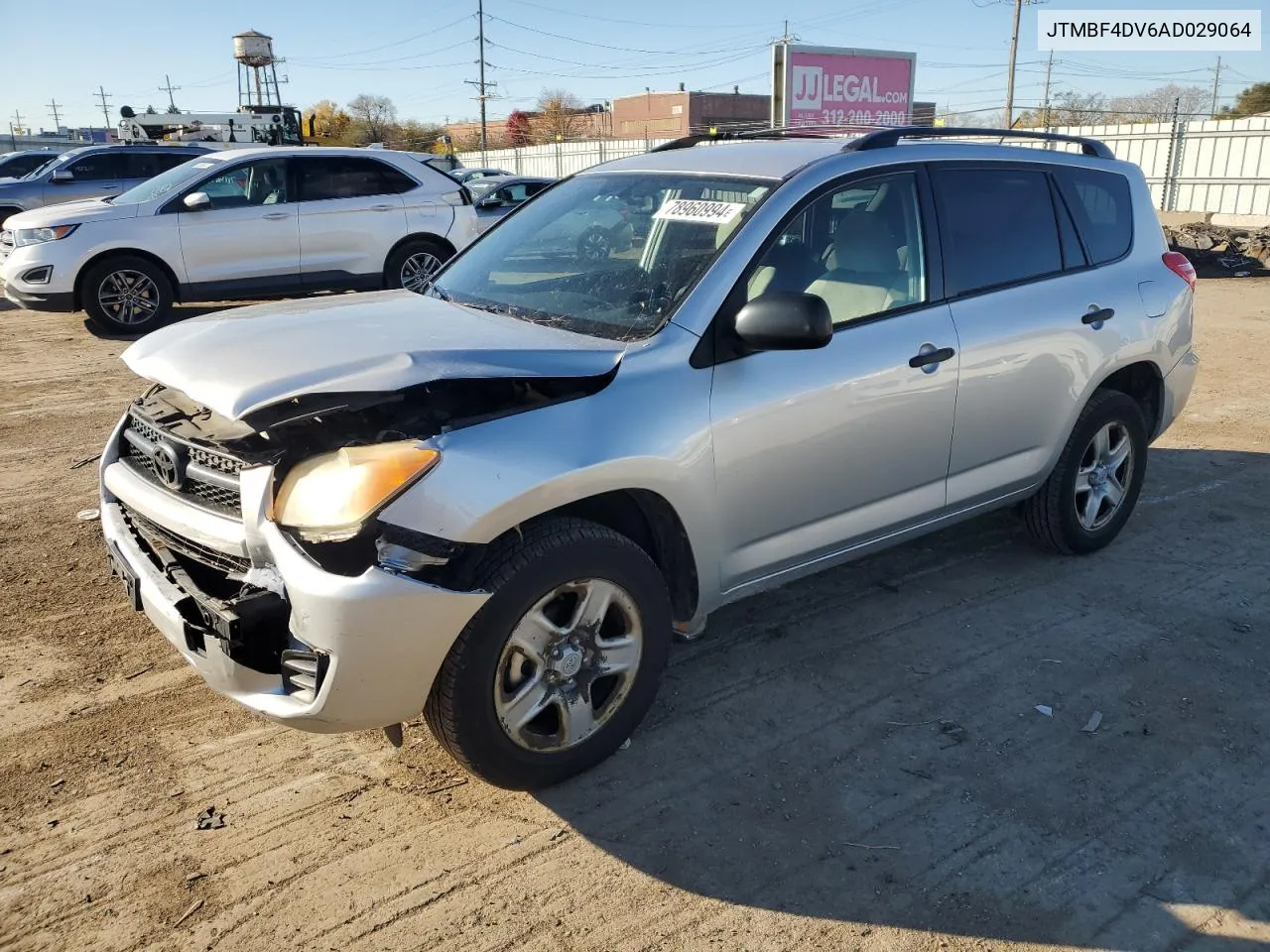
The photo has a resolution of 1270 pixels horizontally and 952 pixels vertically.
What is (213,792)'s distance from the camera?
9.87ft

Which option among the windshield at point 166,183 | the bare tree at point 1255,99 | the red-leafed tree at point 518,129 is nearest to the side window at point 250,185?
the windshield at point 166,183

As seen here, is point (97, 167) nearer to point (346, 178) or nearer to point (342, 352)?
point (346, 178)

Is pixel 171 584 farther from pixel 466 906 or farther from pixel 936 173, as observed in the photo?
pixel 936 173

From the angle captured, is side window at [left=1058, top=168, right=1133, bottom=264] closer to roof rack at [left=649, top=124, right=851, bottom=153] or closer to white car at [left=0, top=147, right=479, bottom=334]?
roof rack at [left=649, top=124, right=851, bottom=153]

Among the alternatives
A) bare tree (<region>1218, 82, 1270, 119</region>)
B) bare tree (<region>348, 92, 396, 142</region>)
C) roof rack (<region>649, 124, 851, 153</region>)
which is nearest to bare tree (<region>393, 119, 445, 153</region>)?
bare tree (<region>348, 92, 396, 142</region>)

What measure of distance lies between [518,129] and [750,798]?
251 feet

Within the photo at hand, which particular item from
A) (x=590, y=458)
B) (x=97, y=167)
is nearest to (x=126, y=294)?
(x=97, y=167)

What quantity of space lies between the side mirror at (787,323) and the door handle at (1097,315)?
1.86 meters

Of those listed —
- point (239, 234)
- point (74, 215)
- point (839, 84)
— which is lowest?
point (239, 234)

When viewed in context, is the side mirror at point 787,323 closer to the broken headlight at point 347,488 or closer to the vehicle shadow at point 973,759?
the broken headlight at point 347,488

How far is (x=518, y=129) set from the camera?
74.0 m

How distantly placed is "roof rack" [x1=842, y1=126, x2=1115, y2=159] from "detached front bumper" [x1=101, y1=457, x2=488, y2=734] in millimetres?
2372

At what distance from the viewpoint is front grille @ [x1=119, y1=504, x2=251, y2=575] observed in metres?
2.78

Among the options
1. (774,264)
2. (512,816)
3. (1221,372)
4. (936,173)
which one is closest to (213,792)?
(512,816)
